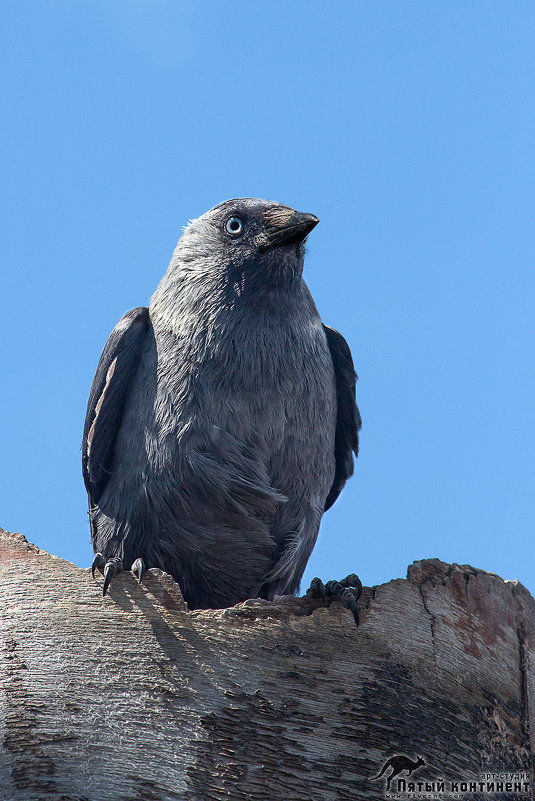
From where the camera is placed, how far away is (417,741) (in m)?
5.02

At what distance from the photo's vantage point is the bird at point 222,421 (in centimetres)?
686

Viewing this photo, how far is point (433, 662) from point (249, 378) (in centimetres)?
258

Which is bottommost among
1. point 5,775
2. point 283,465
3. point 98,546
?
point 5,775

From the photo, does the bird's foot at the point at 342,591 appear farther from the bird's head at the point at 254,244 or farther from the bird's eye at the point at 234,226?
the bird's eye at the point at 234,226

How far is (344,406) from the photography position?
27.4ft

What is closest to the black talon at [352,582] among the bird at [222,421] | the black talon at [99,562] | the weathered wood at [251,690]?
the weathered wood at [251,690]

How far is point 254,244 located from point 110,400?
5.68ft

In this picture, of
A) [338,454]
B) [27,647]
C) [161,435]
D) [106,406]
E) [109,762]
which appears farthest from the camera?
[338,454]

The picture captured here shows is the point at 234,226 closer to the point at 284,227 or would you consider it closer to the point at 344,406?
the point at 284,227

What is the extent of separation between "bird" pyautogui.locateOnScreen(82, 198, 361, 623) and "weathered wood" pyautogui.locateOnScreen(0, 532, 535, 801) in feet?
3.96

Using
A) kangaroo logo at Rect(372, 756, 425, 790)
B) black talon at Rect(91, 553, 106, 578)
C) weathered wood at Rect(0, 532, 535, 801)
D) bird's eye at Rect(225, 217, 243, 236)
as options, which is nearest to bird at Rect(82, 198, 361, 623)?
bird's eye at Rect(225, 217, 243, 236)

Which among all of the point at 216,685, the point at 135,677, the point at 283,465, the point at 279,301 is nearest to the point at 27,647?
the point at 135,677

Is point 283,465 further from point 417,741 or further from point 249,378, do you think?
point 417,741

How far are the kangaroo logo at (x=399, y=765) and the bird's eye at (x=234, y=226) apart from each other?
4327 millimetres
